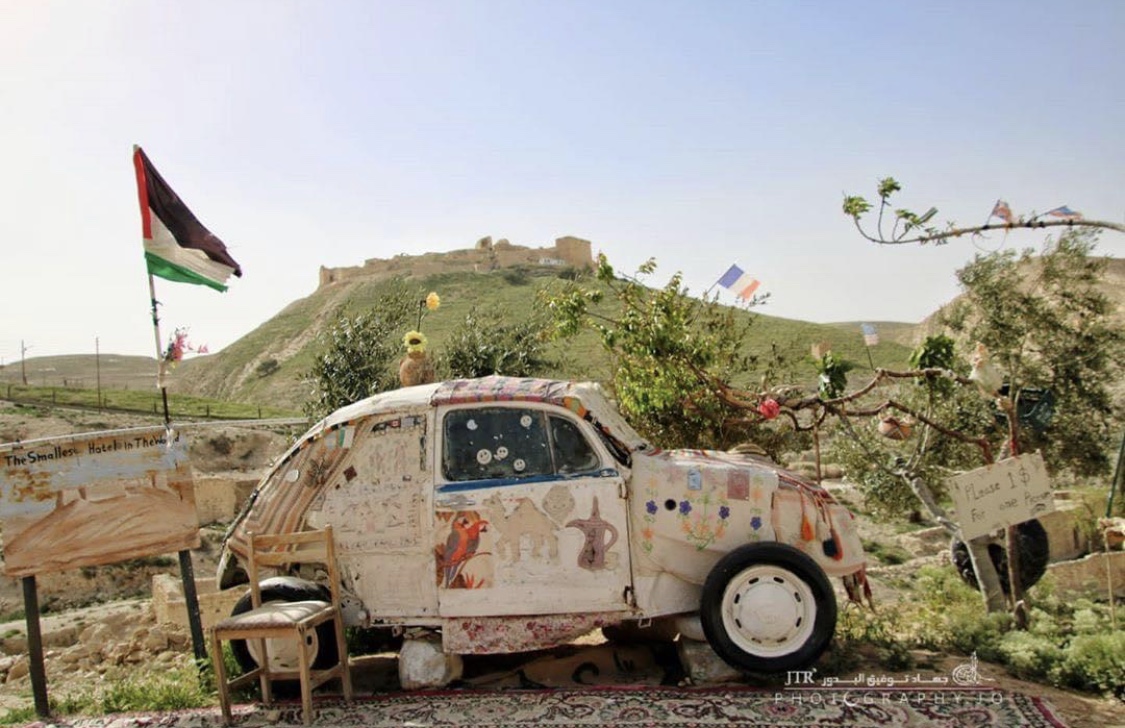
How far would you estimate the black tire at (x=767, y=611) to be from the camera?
5.04 m

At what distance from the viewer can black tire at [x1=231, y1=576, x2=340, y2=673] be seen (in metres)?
5.69

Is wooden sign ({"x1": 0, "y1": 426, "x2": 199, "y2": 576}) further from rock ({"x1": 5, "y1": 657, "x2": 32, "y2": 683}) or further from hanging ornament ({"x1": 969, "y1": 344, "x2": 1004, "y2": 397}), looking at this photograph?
rock ({"x1": 5, "y1": 657, "x2": 32, "y2": 683})

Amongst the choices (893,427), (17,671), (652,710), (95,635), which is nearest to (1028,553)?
(893,427)

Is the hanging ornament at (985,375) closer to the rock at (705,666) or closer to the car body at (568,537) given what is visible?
the car body at (568,537)

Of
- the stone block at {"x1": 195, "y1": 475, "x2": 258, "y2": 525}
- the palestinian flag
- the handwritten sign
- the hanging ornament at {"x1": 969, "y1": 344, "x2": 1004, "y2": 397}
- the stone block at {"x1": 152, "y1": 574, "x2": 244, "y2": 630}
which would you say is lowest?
the stone block at {"x1": 152, "y1": 574, "x2": 244, "y2": 630}

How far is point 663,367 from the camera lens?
7.71 meters

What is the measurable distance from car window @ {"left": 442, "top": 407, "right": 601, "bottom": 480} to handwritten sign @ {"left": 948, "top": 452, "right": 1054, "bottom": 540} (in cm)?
259

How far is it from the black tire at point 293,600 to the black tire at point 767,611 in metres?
2.57

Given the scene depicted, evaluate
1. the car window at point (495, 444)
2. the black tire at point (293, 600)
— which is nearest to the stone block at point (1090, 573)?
the car window at point (495, 444)

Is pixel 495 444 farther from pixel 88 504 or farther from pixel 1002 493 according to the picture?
pixel 1002 493

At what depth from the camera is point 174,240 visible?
6.69 m

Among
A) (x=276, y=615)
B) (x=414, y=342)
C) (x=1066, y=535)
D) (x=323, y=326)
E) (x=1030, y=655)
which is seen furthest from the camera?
(x=323, y=326)

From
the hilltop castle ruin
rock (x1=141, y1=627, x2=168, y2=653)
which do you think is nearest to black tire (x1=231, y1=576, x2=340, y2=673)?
rock (x1=141, y1=627, x2=168, y2=653)

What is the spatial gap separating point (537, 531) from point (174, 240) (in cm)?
378
